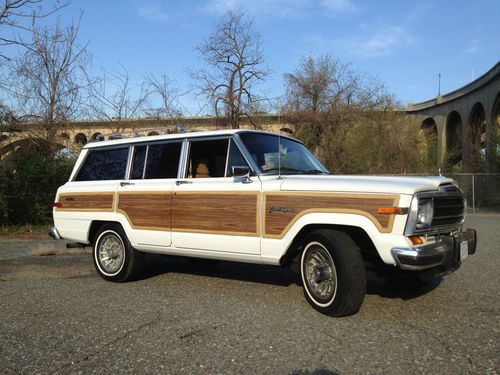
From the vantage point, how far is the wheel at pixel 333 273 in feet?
14.6

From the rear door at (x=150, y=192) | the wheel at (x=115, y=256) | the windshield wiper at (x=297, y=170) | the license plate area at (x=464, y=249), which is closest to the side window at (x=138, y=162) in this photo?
the rear door at (x=150, y=192)

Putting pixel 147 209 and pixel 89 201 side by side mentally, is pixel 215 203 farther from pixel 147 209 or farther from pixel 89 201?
pixel 89 201

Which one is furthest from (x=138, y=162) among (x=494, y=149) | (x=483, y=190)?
(x=494, y=149)

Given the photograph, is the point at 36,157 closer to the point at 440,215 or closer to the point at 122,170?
the point at 122,170

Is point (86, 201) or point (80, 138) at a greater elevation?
point (80, 138)

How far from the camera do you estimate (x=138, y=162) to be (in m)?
6.64

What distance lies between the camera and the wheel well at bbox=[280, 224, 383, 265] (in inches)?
188

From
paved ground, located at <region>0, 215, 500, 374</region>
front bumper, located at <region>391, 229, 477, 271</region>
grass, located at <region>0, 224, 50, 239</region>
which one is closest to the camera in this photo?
paved ground, located at <region>0, 215, 500, 374</region>

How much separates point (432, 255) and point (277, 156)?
2.23m

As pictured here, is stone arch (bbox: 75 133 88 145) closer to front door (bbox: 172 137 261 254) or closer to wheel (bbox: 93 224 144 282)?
wheel (bbox: 93 224 144 282)

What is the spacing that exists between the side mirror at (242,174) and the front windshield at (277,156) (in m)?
0.19

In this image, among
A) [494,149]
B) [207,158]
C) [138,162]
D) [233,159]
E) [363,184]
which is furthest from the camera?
[494,149]

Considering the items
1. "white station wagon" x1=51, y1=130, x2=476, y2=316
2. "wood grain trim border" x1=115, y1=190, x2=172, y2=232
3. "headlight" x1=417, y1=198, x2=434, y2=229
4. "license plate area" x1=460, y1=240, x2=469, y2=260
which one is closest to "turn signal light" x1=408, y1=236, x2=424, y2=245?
"white station wagon" x1=51, y1=130, x2=476, y2=316

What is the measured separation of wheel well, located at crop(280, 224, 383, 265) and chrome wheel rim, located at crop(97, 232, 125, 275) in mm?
2629
